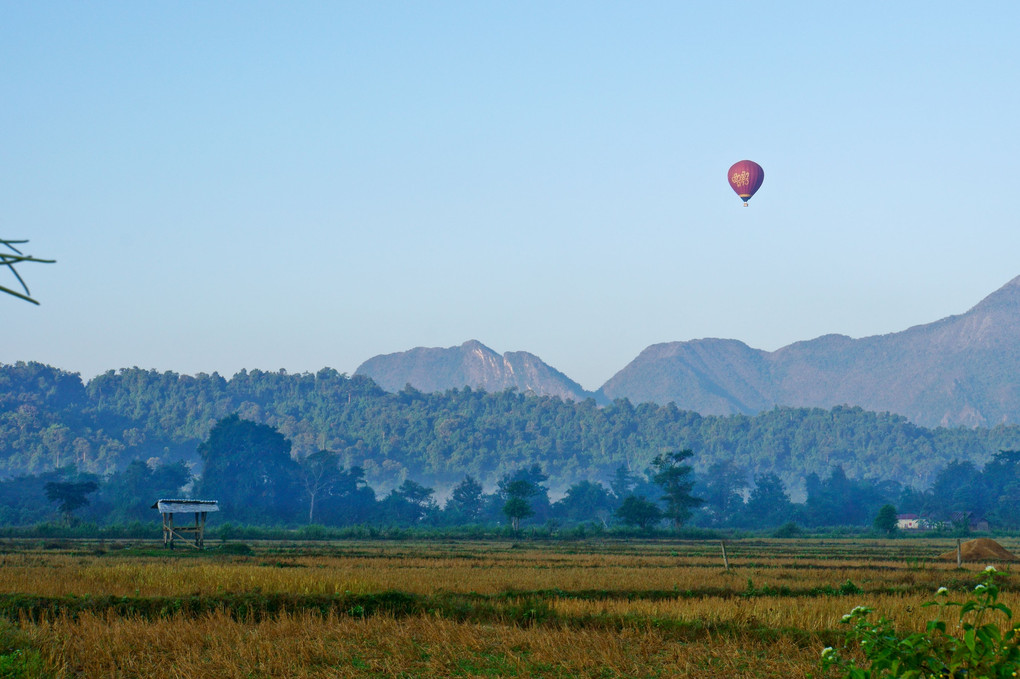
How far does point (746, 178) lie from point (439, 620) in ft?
182

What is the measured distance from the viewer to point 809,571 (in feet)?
104

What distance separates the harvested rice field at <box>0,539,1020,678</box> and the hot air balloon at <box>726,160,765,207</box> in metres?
39.7

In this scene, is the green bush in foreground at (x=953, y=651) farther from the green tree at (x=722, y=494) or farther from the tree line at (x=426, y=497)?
the green tree at (x=722, y=494)

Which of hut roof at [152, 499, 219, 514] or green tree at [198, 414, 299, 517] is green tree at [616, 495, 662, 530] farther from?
green tree at [198, 414, 299, 517]

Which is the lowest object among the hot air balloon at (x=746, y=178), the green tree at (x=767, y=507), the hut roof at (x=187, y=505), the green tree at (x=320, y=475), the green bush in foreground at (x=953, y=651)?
the green tree at (x=767, y=507)

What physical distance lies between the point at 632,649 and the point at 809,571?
19.3m

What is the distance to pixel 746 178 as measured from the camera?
6631 centimetres

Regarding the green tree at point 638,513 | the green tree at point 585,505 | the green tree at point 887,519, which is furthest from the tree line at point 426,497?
the green tree at point 887,519

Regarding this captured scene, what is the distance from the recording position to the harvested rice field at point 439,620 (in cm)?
1314

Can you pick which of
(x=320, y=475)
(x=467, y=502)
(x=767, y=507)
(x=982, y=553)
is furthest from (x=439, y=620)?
(x=320, y=475)

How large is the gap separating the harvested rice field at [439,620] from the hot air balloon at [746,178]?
39.7 meters

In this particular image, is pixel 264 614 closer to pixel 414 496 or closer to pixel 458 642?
pixel 458 642

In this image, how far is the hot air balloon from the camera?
66.2 metres

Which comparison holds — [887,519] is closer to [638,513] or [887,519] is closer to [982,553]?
[638,513]
